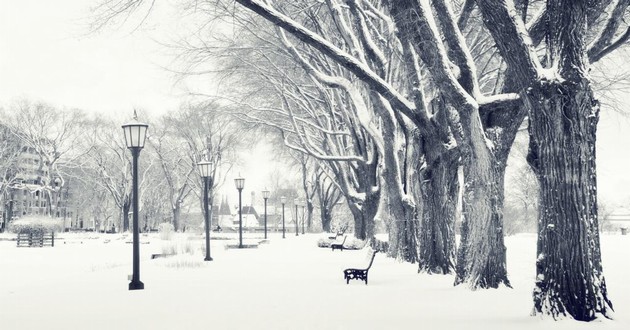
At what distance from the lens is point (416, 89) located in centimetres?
1247

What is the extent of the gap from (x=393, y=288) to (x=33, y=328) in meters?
6.31

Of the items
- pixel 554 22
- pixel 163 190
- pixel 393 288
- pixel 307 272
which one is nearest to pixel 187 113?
pixel 163 190

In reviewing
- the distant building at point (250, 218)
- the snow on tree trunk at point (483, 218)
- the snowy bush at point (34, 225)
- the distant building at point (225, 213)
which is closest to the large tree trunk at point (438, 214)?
the snow on tree trunk at point (483, 218)

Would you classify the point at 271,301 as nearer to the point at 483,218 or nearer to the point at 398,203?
the point at 483,218

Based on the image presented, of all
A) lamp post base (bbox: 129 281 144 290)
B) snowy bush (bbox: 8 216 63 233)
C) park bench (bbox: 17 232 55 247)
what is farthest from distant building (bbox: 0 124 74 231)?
lamp post base (bbox: 129 281 144 290)

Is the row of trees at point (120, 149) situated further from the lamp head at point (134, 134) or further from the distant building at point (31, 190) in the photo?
the lamp head at point (134, 134)

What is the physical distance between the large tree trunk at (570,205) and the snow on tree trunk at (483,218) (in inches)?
114

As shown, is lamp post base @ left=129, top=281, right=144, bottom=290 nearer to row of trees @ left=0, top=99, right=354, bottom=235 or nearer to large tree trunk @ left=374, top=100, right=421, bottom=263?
large tree trunk @ left=374, top=100, right=421, bottom=263

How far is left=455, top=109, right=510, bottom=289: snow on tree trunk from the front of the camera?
9.98 meters

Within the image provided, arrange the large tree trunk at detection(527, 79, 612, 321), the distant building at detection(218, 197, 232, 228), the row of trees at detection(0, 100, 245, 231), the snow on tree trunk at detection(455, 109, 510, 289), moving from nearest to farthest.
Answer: the large tree trunk at detection(527, 79, 612, 321) < the snow on tree trunk at detection(455, 109, 510, 289) < the row of trees at detection(0, 100, 245, 231) < the distant building at detection(218, 197, 232, 228)

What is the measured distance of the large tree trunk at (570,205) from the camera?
6695mm

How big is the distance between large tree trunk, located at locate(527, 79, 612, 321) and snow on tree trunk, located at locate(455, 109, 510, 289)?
114 inches

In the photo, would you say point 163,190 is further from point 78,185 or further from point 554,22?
point 554,22

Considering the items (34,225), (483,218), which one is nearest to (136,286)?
(483,218)
